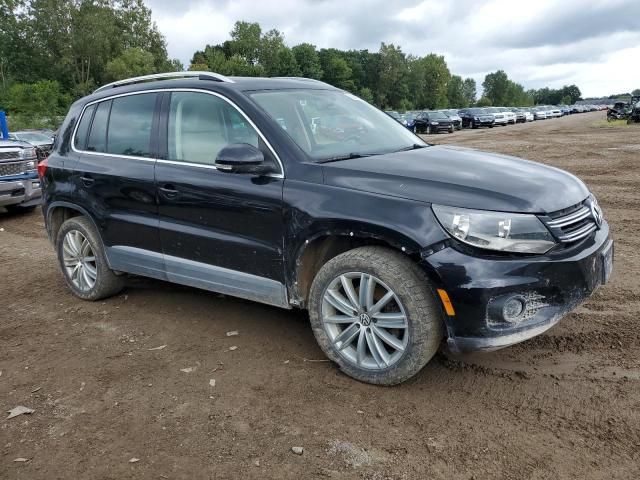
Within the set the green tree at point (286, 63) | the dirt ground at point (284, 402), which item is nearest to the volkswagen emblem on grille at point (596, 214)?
the dirt ground at point (284, 402)

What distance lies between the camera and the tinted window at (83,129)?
16.3ft

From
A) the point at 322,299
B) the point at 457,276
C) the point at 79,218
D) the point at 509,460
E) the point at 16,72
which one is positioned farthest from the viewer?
the point at 16,72

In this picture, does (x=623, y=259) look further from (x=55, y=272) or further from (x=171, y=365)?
(x=55, y=272)

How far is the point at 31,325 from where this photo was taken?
4.68 m

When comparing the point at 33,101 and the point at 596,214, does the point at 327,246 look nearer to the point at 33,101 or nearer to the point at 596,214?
the point at 596,214

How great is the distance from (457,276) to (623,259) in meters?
3.50

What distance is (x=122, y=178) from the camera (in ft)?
14.6

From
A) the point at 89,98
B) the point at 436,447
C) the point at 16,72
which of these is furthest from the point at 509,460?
the point at 16,72

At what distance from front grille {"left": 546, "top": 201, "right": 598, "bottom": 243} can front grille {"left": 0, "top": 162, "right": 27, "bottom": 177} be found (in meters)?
8.67

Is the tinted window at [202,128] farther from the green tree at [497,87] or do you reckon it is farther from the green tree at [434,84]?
the green tree at [497,87]

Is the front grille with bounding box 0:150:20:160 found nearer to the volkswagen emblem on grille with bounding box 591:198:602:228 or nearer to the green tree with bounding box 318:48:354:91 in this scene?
the volkswagen emblem on grille with bounding box 591:198:602:228

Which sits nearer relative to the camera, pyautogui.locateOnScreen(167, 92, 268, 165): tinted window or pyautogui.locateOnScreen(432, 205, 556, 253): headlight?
pyautogui.locateOnScreen(432, 205, 556, 253): headlight

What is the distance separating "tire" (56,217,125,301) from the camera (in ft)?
16.2

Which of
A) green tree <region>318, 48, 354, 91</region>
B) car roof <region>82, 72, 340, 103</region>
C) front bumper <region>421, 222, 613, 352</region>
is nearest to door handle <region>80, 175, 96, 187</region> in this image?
car roof <region>82, 72, 340, 103</region>
